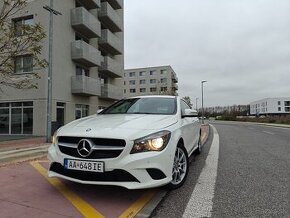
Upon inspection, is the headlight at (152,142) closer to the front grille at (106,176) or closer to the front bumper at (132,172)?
the front bumper at (132,172)

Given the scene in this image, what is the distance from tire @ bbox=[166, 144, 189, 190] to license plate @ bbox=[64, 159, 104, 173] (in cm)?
121

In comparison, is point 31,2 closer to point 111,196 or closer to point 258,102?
point 111,196

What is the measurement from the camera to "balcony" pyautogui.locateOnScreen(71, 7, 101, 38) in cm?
2403

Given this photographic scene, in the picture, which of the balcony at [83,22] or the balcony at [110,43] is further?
the balcony at [110,43]

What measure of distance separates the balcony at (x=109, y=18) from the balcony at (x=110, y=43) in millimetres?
1363

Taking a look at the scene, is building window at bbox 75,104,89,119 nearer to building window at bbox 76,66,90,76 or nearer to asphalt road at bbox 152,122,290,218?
building window at bbox 76,66,90,76

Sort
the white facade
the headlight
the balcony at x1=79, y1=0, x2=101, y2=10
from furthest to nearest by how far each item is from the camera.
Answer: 1. the white facade
2. the balcony at x1=79, y1=0, x2=101, y2=10
3. the headlight

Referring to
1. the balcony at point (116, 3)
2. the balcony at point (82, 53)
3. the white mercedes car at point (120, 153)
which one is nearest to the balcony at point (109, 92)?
the balcony at point (82, 53)

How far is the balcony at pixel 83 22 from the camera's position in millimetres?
24031

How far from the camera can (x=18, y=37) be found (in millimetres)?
12906

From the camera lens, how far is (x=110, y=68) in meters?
30.7

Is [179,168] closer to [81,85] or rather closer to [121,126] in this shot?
[121,126]

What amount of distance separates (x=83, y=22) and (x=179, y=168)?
21079 millimetres

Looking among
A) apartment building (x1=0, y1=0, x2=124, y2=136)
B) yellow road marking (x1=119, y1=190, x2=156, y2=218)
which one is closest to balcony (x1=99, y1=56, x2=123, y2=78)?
apartment building (x1=0, y1=0, x2=124, y2=136)
